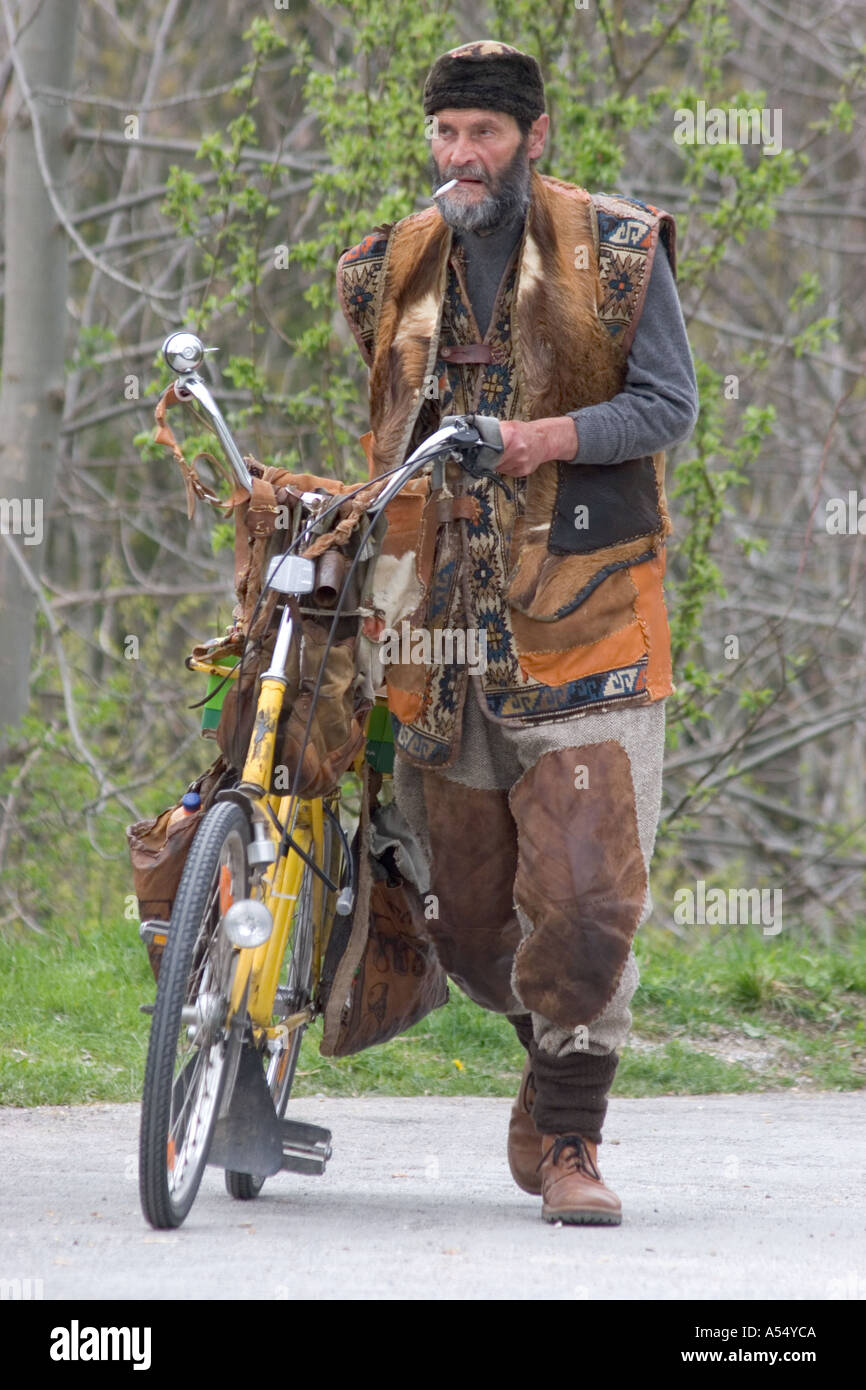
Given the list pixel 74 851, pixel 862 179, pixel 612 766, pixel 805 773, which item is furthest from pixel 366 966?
pixel 862 179

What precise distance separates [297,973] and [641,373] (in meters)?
1.33

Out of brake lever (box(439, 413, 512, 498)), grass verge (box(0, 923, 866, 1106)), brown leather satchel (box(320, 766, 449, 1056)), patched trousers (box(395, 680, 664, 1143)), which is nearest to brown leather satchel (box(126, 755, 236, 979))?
brown leather satchel (box(320, 766, 449, 1056))

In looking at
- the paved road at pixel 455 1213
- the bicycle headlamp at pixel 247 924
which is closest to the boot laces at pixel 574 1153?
the paved road at pixel 455 1213

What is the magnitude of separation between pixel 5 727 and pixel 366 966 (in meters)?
4.46

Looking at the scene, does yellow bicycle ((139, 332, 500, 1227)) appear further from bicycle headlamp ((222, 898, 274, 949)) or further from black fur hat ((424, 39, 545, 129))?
black fur hat ((424, 39, 545, 129))

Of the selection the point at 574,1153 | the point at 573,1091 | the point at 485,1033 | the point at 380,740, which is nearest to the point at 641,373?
the point at 380,740

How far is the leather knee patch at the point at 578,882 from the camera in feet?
12.0

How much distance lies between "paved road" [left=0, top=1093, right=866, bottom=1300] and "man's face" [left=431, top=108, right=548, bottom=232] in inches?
74.5

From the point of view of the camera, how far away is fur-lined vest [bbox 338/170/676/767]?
3.73 m

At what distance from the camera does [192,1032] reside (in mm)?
3227

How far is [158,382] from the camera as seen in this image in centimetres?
704

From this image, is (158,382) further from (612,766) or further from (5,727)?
(612,766)
